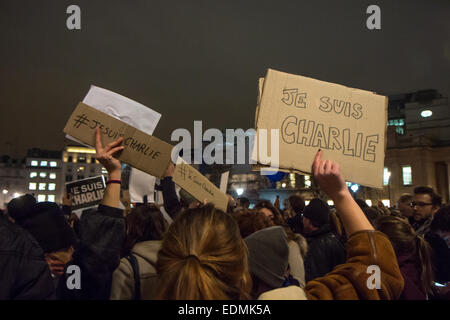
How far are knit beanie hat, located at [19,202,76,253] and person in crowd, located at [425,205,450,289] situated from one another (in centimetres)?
387

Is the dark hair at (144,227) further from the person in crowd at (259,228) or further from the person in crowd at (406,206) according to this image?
the person in crowd at (406,206)

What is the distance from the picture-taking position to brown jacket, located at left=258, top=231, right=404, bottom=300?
5.81 ft

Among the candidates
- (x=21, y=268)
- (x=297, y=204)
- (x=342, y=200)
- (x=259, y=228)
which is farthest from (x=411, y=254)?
(x=297, y=204)

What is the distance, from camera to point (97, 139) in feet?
10.2

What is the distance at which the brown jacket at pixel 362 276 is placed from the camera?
5.87 feet

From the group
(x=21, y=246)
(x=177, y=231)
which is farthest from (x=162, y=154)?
(x=177, y=231)

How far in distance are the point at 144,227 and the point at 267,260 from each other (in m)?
1.65

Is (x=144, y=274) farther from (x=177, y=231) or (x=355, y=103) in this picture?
(x=355, y=103)

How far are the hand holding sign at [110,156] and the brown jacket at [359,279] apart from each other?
144 centimetres

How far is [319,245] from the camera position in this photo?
504 centimetres

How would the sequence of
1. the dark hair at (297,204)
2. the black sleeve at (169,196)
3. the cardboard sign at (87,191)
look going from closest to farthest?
the black sleeve at (169,196), the cardboard sign at (87,191), the dark hair at (297,204)

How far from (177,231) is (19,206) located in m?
2.43

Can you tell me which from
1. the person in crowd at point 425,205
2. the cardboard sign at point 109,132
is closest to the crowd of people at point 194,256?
the cardboard sign at point 109,132

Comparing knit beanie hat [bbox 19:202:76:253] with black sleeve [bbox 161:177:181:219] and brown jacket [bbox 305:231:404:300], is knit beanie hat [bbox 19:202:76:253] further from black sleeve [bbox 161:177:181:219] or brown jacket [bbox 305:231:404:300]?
brown jacket [bbox 305:231:404:300]
